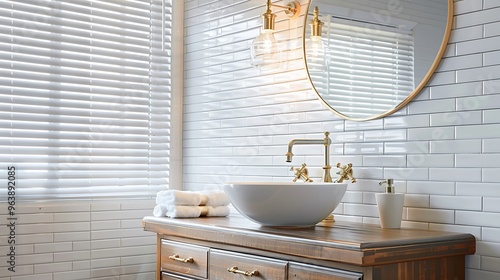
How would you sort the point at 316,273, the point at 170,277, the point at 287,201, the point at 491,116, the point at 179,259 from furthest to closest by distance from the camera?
the point at 170,277, the point at 179,259, the point at 287,201, the point at 491,116, the point at 316,273

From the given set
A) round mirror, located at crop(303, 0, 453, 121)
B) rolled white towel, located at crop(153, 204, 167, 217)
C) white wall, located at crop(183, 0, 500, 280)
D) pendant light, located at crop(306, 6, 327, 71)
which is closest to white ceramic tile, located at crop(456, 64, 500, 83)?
white wall, located at crop(183, 0, 500, 280)

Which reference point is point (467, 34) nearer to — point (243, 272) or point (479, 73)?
point (479, 73)

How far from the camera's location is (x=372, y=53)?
2.97m

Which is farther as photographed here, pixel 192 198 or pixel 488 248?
pixel 192 198

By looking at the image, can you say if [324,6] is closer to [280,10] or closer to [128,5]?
[280,10]

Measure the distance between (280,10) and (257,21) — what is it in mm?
214

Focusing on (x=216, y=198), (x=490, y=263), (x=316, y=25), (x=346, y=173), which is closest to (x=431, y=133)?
(x=346, y=173)

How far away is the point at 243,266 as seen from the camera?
8.87 ft

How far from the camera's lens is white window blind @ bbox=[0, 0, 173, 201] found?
3.58 m

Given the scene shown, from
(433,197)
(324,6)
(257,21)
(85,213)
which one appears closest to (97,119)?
(85,213)

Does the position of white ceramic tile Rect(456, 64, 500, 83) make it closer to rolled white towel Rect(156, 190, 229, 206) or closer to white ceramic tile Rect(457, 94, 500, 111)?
white ceramic tile Rect(457, 94, 500, 111)

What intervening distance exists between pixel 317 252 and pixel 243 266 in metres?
0.47

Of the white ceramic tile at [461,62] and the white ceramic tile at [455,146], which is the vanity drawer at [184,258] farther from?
the white ceramic tile at [461,62]

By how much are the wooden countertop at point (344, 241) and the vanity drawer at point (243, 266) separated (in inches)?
2.0
